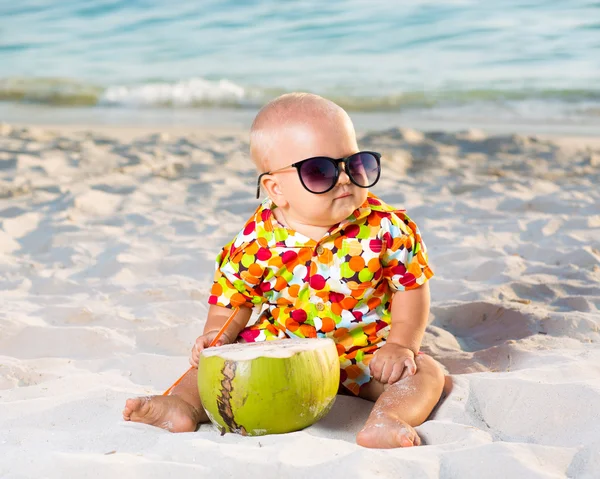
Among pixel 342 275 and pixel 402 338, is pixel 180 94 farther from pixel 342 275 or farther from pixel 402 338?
pixel 402 338

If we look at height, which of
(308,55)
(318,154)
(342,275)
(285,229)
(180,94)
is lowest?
(180,94)

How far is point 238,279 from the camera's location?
2.27 meters

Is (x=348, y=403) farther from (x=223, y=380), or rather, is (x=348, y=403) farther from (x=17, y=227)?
(x=17, y=227)

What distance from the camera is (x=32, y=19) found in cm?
1438

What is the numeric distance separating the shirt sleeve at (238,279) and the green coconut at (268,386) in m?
0.36

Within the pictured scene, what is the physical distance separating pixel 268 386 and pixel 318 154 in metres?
0.63

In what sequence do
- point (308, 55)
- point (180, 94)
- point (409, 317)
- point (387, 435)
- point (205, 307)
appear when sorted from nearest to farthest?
1. point (387, 435)
2. point (409, 317)
3. point (205, 307)
4. point (180, 94)
5. point (308, 55)

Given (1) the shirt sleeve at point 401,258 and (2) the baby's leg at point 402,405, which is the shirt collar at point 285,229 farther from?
(2) the baby's leg at point 402,405

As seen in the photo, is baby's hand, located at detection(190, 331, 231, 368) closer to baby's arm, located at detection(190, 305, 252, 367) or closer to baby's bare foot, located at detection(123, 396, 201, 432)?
baby's arm, located at detection(190, 305, 252, 367)

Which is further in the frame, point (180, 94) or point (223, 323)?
point (180, 94)

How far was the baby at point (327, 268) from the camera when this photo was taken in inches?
81.0

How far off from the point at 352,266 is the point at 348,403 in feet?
1.21

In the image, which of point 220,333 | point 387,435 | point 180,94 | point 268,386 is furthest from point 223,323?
point 180,94

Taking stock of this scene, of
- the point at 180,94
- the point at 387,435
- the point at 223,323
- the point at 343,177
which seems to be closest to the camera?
the point at 387,435
